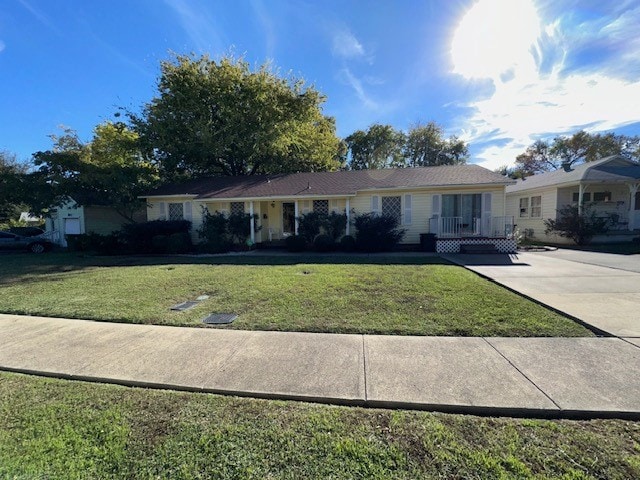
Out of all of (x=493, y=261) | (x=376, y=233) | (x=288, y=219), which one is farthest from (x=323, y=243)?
(x=493, y=261)

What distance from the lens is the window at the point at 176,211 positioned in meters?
17.0

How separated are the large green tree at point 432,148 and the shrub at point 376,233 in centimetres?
2448

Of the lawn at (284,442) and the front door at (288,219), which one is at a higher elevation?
the front door at (288,219)

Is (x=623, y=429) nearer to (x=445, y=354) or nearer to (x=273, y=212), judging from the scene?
(x=445, y=354)

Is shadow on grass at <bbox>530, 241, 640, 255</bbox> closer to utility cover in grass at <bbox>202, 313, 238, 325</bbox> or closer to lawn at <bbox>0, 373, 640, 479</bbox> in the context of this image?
lawn at <bbox>0, 373, 640, 479</bbox>

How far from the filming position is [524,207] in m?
20.9

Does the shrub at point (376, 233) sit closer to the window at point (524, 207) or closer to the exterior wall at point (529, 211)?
the exterior wall at point (529, 211)

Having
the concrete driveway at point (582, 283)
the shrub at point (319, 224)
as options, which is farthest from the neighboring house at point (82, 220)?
the concrete driveway at point (582, 283)

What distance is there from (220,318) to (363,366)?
2.72 metres

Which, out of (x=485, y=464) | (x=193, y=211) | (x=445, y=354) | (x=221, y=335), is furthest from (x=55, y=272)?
(x=485, y=464)

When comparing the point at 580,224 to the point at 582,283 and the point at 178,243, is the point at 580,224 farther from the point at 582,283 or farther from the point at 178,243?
the point at 178,243

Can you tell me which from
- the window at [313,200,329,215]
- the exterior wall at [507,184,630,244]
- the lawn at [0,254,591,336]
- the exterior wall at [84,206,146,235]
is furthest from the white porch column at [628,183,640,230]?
the exterior wall at [84,206,146,235]

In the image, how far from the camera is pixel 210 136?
19.7 metres

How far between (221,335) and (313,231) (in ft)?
34.4
